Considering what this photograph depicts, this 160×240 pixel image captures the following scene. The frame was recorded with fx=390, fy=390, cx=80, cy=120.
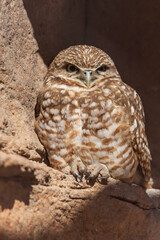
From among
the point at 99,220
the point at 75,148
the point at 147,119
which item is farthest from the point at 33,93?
the point at 147,119

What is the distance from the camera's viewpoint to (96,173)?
271 centimetres

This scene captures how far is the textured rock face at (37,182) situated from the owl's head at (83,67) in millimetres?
258

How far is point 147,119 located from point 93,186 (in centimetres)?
198

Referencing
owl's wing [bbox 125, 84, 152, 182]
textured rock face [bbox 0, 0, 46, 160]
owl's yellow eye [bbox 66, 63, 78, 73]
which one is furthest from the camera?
owl's yellow eye [bbox 66, 63, 78, 73]

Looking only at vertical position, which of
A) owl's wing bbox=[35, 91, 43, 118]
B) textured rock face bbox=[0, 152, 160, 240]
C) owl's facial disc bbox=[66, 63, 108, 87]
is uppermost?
owl's facial disc bbox=[66, 63, 108, 87]

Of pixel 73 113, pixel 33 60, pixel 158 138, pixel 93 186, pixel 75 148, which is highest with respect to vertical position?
pixel 33 60

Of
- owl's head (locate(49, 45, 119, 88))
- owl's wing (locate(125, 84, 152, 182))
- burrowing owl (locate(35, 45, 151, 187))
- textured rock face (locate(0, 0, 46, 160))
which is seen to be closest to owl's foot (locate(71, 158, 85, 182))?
burrowing owl (locate(35, 45, 151, 187))

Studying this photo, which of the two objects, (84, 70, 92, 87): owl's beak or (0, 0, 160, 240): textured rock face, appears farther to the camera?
(84, 70, 92, 87): owl's beak

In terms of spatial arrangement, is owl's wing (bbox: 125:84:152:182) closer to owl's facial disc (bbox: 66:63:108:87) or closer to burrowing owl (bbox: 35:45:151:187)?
burrowing owl (bbox: 35:45:151:187)

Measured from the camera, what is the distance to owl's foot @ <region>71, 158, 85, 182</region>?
2.77m

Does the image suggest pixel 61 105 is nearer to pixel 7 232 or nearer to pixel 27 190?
pixel 27 190

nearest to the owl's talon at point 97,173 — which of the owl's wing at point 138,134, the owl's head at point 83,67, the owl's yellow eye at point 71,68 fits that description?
the owl's wing at point 138,134

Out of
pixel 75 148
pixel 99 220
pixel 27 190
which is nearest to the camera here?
pixel 27 190

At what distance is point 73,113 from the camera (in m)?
2.89
